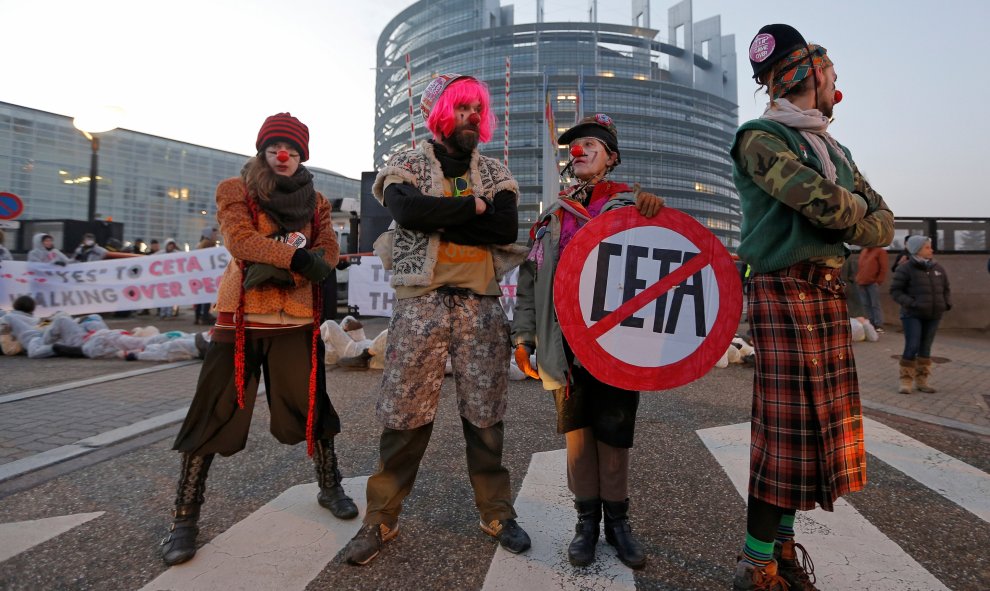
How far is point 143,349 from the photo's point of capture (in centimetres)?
729

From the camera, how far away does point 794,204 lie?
1.55 metres

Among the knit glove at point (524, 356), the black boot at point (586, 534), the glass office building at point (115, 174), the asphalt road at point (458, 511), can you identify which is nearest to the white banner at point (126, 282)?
the asphalt road at point (458, 511)

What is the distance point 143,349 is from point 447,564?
286 inches

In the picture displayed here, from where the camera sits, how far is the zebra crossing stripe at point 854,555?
191cm

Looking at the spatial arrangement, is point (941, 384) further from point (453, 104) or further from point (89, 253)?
point (89, 253)

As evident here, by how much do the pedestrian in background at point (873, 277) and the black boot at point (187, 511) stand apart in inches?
498

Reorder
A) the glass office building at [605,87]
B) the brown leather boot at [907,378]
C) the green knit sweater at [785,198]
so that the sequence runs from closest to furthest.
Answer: the green knit sweater at [785,198], the brown leather boot at [907,378], the glass office building at [605,87]

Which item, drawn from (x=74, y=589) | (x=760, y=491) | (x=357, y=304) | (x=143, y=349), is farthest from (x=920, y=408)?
(x=143, y=349)

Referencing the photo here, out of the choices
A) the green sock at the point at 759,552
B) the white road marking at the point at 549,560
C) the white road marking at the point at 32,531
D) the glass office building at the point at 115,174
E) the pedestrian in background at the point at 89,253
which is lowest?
the white road marking at the point at 32,531

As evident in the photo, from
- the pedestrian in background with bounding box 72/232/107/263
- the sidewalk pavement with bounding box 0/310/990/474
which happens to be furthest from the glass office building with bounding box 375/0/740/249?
the sidewalk pavement with bounding box 0/310/990/474

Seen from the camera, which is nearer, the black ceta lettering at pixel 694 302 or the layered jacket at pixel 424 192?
the black ceta lettering at pixel 694 302

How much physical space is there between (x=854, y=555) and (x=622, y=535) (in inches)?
39.7

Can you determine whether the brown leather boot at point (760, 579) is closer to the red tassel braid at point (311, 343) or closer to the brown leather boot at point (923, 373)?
the red tassel braid at point (311, 343)

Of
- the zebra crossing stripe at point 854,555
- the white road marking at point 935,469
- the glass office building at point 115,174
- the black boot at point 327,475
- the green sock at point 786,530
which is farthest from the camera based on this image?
the glass office building at point 115,174
